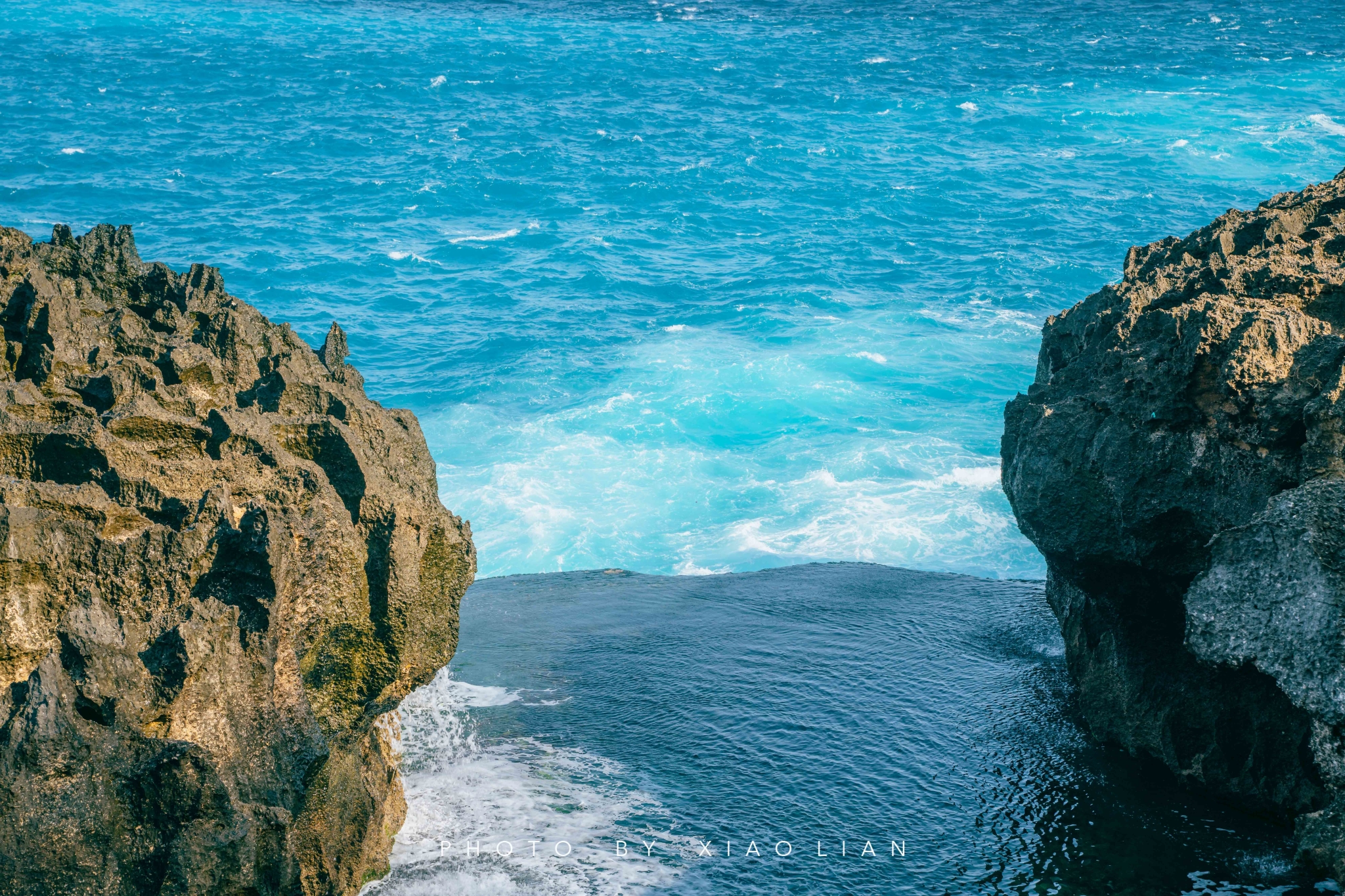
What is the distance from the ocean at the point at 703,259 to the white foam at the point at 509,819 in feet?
0.24

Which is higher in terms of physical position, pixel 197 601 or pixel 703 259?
pixel 703 259

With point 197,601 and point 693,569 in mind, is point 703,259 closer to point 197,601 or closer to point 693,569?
point 693,569

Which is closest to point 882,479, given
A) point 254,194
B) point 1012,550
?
point 1012,550

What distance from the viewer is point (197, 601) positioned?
859cm

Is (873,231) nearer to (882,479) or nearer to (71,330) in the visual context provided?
(882,479)

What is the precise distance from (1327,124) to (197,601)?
55.0 m

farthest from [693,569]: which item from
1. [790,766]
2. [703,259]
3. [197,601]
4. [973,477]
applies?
[703,259]

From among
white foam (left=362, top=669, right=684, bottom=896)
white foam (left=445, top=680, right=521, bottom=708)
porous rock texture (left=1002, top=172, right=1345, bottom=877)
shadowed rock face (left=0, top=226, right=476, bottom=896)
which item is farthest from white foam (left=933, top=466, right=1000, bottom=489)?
shadowed rock face (left=0, top=226, right=476, bottom=896)

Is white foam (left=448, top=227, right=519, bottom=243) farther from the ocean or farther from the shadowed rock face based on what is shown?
the shadowed rock face

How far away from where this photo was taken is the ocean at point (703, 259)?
13242 mm

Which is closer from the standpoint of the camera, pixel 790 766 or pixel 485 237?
pixel 790 766

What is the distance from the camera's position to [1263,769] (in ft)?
33.6

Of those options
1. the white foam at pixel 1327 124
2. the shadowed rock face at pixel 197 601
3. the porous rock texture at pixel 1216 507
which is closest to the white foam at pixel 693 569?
the porous rock texture at pixel 1216 507

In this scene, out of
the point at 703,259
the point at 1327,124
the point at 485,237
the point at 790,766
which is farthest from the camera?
the point at 1327,124
